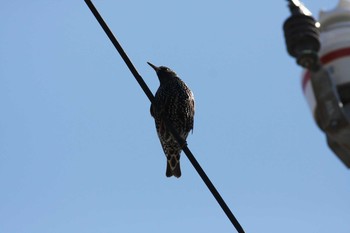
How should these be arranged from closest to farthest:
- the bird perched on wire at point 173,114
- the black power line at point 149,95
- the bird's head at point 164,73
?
the black power line at point 149,95
the bird perched on wire at point 173,114
the bird's head at point 164,73

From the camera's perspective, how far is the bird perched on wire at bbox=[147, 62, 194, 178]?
654 centimetres

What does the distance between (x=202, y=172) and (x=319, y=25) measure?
150 cm

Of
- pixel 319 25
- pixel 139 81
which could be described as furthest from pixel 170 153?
pixel 319 25

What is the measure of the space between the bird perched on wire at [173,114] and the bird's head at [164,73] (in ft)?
0.13

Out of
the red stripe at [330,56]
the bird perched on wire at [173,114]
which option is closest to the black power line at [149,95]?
the red stripe at [330,56]

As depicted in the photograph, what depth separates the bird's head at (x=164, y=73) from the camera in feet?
22.6

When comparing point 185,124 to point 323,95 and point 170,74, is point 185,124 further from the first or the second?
point 323,95

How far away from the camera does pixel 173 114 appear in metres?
6.57

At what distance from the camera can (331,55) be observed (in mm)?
1769

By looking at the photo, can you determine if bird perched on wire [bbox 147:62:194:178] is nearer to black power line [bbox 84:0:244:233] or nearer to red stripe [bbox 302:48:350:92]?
black power line [bbox 84:0:244:233]

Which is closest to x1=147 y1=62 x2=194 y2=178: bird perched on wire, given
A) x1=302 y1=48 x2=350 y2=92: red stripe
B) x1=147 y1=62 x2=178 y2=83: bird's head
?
x1=147 y1=62 x2=178 y2=83: bird's head

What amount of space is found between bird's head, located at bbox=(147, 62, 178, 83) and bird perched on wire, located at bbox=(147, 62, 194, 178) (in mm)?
39

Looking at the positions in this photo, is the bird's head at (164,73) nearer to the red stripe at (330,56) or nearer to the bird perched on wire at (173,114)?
the bird perched on wire at (173,114)

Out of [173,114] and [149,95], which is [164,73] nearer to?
[173,114]
